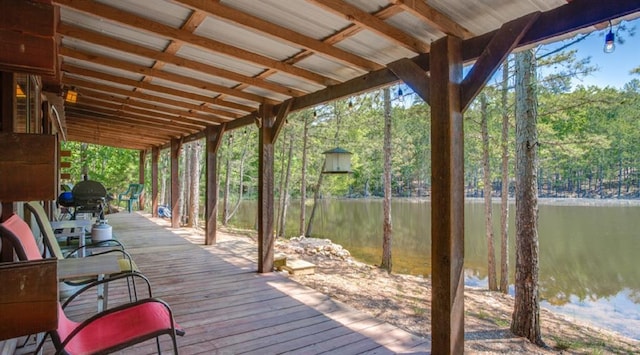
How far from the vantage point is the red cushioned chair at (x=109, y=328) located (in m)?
1.50

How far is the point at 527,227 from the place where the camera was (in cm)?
445

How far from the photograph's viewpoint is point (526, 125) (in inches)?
177

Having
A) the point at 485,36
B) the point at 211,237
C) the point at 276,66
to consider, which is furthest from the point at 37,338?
the point at 211,237

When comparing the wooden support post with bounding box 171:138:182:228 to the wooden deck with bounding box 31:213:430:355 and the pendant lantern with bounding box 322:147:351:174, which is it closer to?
the wooden deck with bounding box 31:213:430:355

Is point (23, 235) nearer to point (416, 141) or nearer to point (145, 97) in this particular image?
point (145, 97)

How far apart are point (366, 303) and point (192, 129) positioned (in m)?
5.12

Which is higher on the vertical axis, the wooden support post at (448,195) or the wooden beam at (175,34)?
the wooden beam at (175,34)

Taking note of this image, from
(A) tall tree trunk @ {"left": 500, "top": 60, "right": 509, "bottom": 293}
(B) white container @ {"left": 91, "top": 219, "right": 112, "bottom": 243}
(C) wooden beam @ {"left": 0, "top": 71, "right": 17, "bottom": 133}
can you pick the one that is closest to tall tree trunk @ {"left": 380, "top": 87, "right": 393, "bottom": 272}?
(A) tall tree trunk @ {"left": 500, "top": 60, "right": 509, "bottom": 293}

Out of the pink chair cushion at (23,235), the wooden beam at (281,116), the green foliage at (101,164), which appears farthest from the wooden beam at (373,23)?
the green foliage at (101,164)

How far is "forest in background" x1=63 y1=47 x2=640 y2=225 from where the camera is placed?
24.7 ft

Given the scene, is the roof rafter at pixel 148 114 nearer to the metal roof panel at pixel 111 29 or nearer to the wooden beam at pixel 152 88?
the wooden beam at pixel 152 88

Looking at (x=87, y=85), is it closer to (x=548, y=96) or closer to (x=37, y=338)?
(x=37, y=338)

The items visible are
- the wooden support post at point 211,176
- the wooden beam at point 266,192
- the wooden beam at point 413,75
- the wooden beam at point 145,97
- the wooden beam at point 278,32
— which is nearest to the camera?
the wooden beam at point 278,32

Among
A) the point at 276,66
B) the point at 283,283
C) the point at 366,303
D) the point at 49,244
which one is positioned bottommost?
the point at 366,303
